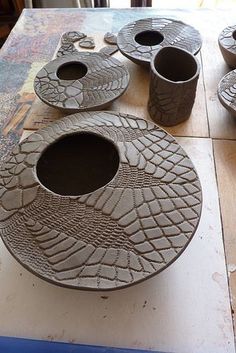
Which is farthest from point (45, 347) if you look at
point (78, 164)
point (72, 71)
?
point (72, 71)

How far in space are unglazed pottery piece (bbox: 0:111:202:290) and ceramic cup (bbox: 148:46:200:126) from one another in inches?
7.5

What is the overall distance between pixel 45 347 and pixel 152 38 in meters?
0.87

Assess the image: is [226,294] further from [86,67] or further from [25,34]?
[25,34]

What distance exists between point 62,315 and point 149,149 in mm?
327

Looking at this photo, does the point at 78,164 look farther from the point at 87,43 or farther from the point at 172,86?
the point at 87,43

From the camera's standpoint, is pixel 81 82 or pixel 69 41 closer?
pixel 81 82

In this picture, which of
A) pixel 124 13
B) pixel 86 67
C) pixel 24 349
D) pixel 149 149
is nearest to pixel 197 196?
pixel 149 149

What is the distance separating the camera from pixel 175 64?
86 centimetres

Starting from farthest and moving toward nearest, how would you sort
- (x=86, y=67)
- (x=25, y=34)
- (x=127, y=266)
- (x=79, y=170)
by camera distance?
(x=25, y=34) → (x=86, y=67) → (x=79, y=170) → (x=127, y=266)

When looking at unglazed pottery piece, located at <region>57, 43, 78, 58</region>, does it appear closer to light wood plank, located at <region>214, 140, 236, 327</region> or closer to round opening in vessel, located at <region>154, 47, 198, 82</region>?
round opening in vessel, located at <region>154, 47, 198, 82</region>

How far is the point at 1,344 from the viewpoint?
0.55 metres

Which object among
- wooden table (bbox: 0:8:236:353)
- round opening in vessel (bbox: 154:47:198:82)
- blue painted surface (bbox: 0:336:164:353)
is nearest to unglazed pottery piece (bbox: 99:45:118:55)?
round opening in vessel (bbox: 154:47:198:82)

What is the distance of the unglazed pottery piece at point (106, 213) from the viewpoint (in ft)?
1.62

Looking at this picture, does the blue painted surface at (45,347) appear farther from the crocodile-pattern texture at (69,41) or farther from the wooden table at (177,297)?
the crocodile-pattern texture at (69,41)
